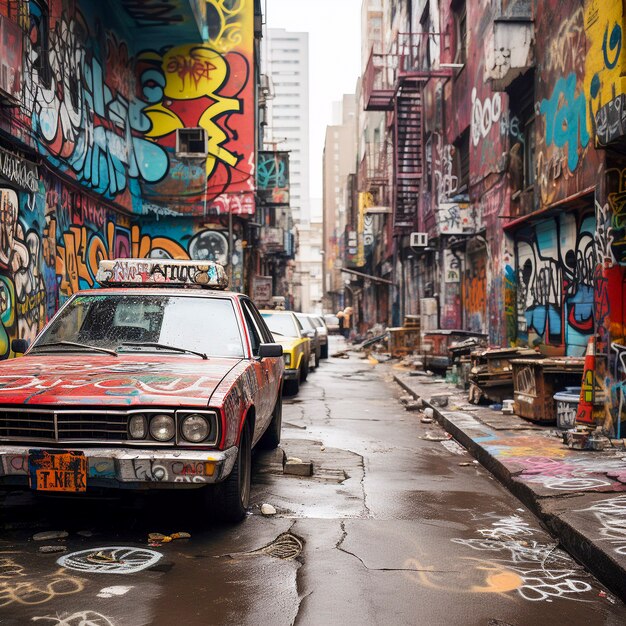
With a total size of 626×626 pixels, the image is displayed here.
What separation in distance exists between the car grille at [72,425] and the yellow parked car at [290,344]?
28.6ft

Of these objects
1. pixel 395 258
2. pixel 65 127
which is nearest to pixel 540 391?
pixel 65 127

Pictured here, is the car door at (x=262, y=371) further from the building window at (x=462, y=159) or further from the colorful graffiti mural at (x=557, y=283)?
the building window at (x=462, y=159)

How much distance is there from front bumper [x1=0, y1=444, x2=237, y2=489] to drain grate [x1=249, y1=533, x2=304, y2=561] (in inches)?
23.2

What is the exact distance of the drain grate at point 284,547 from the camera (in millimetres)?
4473

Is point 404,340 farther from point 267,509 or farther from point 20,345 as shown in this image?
A: point 267,509

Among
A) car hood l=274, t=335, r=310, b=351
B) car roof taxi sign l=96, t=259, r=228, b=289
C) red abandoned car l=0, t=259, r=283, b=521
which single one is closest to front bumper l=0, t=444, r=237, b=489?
red abandoned car l=0, t=259, r=283, b=521

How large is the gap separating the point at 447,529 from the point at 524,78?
968 cm

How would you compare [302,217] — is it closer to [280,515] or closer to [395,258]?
[395,258]

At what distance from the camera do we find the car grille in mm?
4418

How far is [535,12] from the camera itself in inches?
466

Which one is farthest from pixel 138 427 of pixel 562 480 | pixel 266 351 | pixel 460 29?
pixel 460 29

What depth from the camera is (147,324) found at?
5906mm

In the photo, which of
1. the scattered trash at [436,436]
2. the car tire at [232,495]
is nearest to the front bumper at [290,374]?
the scattered trash at [436,436]

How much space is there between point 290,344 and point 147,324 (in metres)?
8.17
